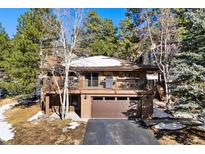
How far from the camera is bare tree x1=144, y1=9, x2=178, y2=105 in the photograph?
30109 mm

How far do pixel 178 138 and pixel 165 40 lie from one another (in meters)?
13.8

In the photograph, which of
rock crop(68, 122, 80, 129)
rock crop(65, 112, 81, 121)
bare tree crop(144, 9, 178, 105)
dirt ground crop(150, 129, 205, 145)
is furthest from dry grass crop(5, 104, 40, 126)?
bare tree crop(144, 9, 178, 105)

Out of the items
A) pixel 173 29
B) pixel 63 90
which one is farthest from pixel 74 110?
pixel 173 29

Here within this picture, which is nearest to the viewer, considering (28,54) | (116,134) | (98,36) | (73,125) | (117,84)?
(116,134)

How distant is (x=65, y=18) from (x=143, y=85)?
29.0 ft

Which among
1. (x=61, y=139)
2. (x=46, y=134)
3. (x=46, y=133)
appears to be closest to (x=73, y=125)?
(x=46, y=133)

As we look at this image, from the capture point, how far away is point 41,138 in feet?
62.3

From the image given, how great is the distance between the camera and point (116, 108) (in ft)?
85.9

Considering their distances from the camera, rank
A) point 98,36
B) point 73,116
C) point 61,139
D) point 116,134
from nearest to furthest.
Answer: point 61,139, point 116,134, point 73,116, point 98,36

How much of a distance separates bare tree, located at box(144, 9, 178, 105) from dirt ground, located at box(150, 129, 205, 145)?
8.92 metres

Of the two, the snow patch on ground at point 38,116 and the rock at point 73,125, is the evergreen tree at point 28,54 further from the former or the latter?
the rock at point 73,125

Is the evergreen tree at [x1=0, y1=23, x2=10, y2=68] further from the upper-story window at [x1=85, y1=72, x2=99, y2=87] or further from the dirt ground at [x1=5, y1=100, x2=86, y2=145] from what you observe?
the upper-story window at [x1=85, y1=72, x2=99, y2=87]

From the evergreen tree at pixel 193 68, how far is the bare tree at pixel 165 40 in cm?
1052

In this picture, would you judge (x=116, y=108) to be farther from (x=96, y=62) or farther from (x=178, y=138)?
(x=178, y=138)
